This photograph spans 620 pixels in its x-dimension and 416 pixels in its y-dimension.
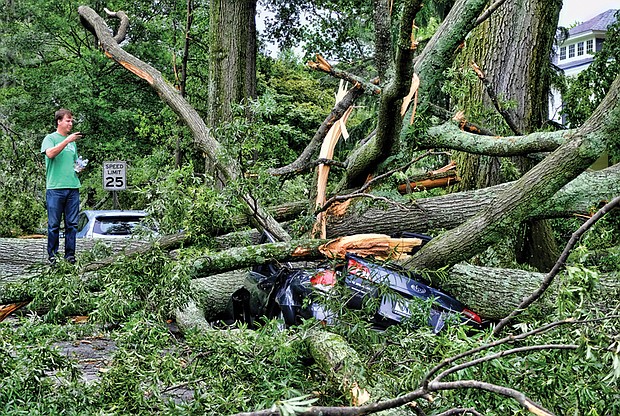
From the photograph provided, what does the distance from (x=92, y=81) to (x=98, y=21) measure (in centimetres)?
1467

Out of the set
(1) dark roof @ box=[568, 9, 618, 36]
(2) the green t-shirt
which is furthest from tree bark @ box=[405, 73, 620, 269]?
(1) dark roof @ box=[568, 9, 618, 36]

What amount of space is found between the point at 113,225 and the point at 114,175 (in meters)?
3.07

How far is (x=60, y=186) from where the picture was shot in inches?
294

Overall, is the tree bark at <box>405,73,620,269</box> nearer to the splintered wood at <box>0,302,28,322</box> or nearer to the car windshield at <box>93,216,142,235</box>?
the splintered wood at <box>0,302,28,322</box>

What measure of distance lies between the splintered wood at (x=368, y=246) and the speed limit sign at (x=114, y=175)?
9.96m

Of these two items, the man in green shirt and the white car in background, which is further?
the white car in background

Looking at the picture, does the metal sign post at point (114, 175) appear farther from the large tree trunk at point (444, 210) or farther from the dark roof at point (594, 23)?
the dark roof at point (594, 23)

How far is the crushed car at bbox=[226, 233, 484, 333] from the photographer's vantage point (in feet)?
12.2

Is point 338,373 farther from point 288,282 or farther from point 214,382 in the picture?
point 288,282

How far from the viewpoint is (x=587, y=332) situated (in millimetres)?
2150

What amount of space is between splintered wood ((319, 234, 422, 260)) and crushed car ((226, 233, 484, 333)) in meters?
0.16

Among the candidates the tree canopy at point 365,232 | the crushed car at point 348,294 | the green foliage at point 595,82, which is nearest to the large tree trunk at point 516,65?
the tree canopy at point 365,232

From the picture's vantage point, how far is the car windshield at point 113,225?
11.2 m

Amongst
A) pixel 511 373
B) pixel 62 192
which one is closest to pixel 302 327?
pixel 511 373
